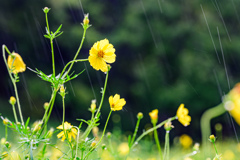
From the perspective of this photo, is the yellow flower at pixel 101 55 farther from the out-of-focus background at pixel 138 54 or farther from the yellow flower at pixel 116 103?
A: the out-of-focus background at pixel 138 54

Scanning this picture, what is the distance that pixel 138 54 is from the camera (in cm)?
718

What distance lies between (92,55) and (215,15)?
727 cm

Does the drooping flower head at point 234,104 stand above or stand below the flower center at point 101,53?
below

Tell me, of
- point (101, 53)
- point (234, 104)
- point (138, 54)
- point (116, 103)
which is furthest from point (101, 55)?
point (138, 54)

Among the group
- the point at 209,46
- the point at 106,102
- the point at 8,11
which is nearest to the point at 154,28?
the point at 209,46

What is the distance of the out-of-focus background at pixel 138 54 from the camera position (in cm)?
689

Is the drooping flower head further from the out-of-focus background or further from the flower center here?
the out-of-focus background

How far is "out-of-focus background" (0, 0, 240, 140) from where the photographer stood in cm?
689

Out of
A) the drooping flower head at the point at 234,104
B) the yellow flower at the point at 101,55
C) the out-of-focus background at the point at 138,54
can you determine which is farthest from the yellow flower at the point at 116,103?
the out-of-focus background at the point at 138,54

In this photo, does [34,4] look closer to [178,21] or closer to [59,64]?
[59,64]

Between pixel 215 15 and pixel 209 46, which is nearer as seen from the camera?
pixel 209 46

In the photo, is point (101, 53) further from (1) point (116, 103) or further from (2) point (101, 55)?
(1) point (116, 103)

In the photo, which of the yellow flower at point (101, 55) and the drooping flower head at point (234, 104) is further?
the yellow flower at point (101, 55)

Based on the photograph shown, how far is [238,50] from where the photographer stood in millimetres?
7246
